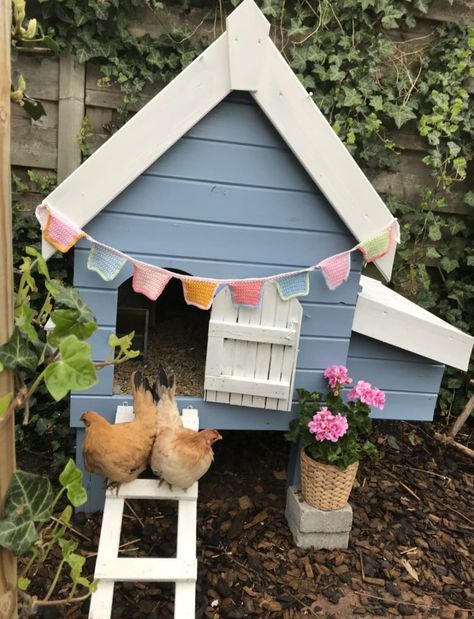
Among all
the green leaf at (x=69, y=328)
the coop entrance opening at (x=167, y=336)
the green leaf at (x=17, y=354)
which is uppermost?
the green leaf at (x=69, y=328)

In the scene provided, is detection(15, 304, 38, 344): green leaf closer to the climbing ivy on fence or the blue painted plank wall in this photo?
the blue painted plank wall

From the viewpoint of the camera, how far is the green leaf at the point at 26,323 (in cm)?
102

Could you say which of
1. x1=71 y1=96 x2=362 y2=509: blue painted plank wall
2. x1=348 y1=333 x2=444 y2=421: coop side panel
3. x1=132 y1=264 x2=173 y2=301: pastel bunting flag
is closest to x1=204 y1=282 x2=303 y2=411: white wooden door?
x1=71 y1=96 x2=362 y2=509: blue painted plank wall

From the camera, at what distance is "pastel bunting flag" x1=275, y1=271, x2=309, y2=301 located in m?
1.97

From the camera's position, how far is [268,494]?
250cm

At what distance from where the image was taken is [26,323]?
102 cm

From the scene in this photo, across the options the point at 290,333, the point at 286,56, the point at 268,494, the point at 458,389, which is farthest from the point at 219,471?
the point at 286,56

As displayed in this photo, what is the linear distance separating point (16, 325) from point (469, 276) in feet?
9.19

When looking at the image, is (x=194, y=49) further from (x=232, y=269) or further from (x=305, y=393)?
(x=305, y=393)

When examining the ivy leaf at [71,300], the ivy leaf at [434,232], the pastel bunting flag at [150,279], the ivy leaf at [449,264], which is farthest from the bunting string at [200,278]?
the ivy leaf at [449,264]

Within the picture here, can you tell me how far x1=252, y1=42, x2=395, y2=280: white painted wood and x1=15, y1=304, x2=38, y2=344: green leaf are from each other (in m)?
1.09

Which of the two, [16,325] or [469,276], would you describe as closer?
[16,325]

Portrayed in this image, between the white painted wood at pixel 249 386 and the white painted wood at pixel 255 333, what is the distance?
0.06 m

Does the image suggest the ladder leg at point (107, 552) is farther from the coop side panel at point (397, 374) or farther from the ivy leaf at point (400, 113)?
the ivy leaf at point (400, 113)
